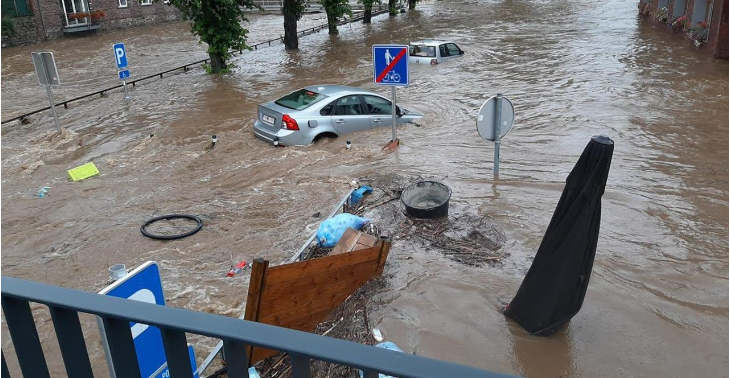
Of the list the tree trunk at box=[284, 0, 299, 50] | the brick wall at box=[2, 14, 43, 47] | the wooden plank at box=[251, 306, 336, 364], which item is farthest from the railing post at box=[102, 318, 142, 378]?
the brick wall at box=[2, 14, 43, 47]

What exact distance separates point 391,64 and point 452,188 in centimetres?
268

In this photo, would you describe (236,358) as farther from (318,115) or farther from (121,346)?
(318,115)

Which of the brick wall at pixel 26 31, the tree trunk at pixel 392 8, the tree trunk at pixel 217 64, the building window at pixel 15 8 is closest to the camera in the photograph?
the tree trunk at pixel 217 64

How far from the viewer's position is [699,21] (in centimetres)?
2208

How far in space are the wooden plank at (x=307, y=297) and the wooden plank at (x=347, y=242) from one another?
478 mm

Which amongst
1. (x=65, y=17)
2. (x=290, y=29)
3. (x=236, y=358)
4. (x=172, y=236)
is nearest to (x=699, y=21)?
(x=290, y=29)

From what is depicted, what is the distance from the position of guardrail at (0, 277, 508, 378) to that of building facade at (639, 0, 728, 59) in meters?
22.0

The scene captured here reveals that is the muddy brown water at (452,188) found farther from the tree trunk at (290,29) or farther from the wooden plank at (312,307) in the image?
the tree trunk at (290,29)

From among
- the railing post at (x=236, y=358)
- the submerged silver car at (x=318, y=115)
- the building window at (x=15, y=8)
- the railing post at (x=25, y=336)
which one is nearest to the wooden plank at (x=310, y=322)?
A: the railing post at (x=25, y=336)

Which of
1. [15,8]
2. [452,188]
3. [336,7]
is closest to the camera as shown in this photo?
[452,188]

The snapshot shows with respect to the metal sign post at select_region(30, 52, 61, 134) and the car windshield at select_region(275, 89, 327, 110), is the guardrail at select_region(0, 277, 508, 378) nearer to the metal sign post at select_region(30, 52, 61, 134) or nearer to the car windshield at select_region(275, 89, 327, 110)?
the car windshield at select_region(275, 89, 327, 110)

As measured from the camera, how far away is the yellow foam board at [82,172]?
34.2 ft

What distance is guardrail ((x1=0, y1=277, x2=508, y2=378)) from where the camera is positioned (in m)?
1.43

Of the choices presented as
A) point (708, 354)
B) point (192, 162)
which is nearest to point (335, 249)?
point (708, 354)
